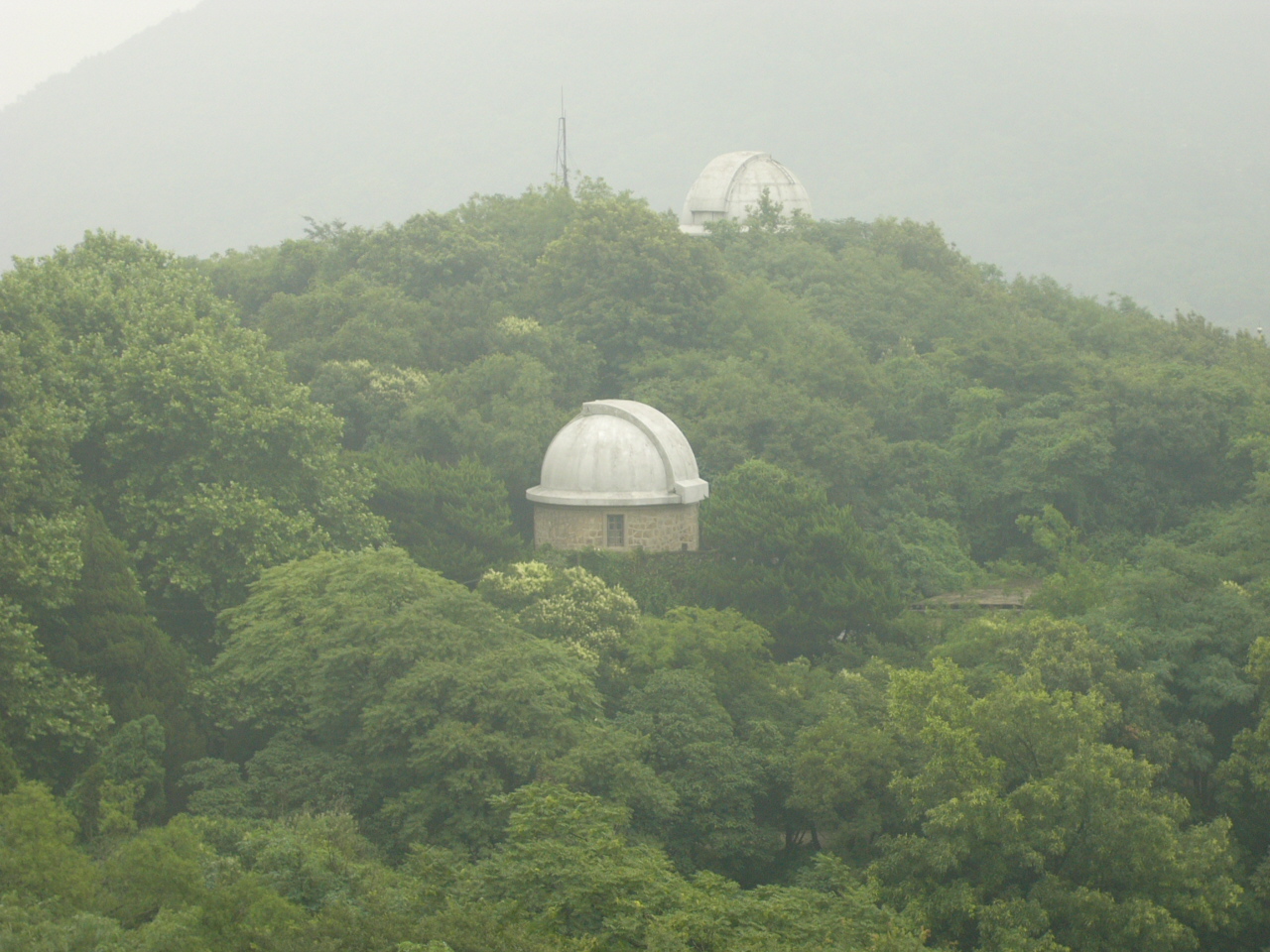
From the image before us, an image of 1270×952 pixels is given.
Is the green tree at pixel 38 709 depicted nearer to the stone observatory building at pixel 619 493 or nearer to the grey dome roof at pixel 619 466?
the stone observatory building at pixel 619 493

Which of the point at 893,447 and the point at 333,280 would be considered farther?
the point at 333,280

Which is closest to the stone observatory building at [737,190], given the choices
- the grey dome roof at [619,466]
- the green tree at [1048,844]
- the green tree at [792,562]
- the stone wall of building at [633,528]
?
the grey dome roof at [619,466]

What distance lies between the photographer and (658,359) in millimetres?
42375

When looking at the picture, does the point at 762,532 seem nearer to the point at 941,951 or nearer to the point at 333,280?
the point at 941,951

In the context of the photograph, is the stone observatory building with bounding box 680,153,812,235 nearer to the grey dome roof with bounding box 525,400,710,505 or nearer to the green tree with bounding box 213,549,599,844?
the grey dome roof with bounding box 525,400,710,505

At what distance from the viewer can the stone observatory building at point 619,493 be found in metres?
35.8

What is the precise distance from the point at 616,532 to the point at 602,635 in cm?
630

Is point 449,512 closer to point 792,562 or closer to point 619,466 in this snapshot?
point 619,466

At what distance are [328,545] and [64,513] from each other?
5385 millimetres

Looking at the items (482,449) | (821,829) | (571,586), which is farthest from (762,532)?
(821,829)

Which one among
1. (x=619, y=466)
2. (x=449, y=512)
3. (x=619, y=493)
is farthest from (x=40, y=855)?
(x=619, y=466)

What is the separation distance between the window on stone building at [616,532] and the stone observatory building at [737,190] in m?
22.1

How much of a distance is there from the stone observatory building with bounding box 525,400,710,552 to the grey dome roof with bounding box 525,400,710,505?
21 mm

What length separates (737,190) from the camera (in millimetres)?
56906
